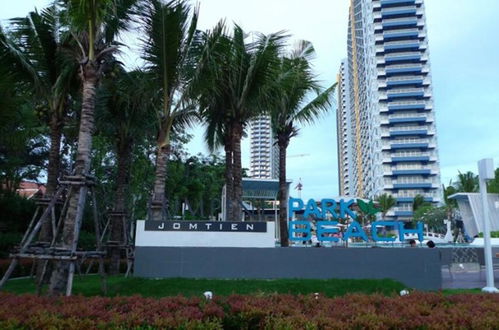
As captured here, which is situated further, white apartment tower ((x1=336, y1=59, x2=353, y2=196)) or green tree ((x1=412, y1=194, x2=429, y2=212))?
white apartment tower ((x1=336, y1=59, x2=353, y2=196))

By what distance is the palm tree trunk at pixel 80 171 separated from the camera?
395 inches

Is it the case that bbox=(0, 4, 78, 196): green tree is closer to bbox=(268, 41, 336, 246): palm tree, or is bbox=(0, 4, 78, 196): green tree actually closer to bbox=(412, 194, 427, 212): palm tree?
bbox=(268, 41, 336, 246): palm tree

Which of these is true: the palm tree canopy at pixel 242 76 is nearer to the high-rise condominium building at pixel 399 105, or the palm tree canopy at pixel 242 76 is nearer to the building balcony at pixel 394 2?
the high-rise condominium building at pixel 399 105

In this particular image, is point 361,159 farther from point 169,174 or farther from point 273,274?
point 273,274

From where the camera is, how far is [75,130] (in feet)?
67.7

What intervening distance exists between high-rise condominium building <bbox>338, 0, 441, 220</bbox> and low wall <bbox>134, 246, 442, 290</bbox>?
8524cm

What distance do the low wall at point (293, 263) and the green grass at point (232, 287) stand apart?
534 millimetres

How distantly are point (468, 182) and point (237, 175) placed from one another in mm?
54935

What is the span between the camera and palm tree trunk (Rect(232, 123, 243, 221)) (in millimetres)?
16109

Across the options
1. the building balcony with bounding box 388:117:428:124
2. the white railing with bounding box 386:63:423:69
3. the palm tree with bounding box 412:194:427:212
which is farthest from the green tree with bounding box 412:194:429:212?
the white railing with bounding box 386:63:423:69

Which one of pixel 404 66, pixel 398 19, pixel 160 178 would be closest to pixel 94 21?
pixel 160 178

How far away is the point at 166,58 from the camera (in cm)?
1344

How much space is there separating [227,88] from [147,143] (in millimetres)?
14064

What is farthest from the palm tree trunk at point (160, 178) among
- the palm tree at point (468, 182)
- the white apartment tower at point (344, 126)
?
the white apartment tower at point (344, 126)
